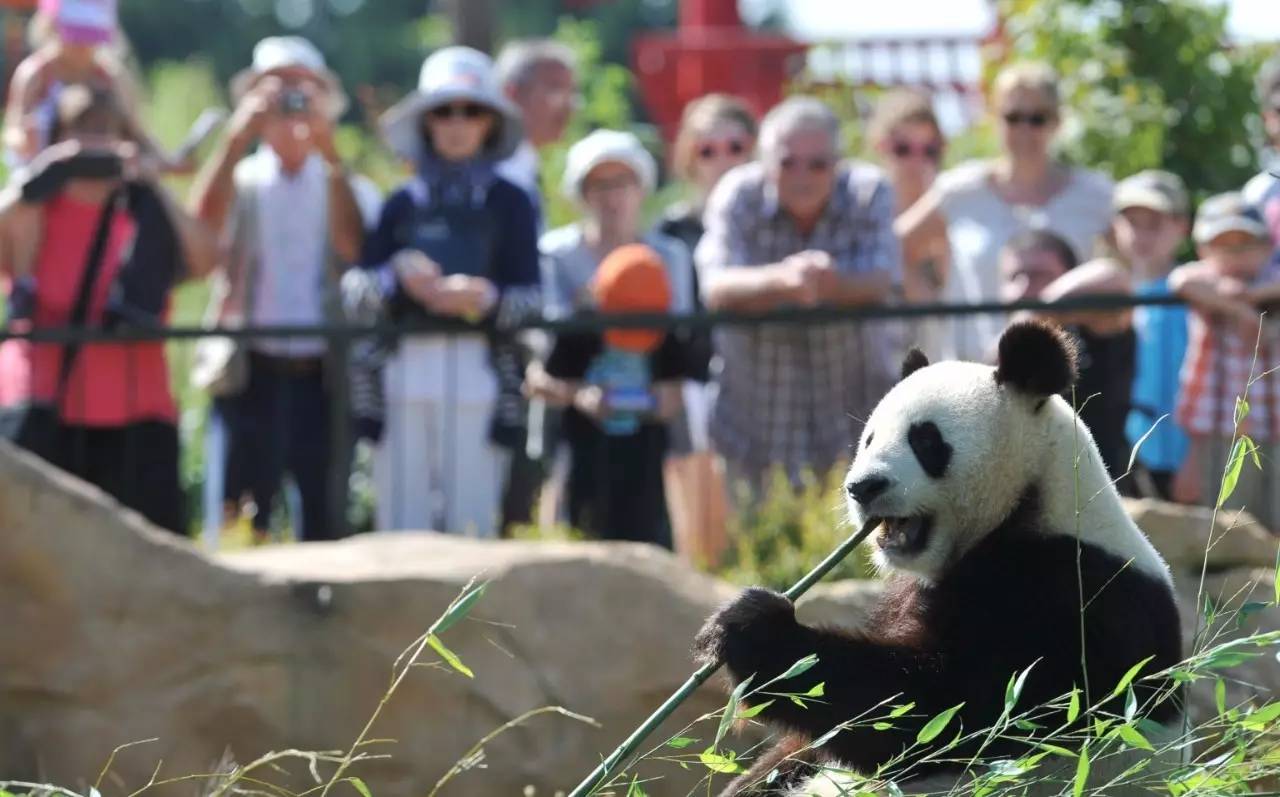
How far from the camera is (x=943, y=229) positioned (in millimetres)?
8055

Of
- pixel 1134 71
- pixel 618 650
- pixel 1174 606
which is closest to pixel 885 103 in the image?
pixel 1134 71

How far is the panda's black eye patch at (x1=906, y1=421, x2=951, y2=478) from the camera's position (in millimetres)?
3787

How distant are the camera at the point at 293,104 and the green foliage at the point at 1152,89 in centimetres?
375

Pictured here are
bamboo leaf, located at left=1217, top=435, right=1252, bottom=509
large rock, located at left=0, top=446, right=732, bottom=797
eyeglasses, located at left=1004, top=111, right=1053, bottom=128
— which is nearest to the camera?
bamboo leaf, located at left=1217, top=435, right=1252, bottom=509

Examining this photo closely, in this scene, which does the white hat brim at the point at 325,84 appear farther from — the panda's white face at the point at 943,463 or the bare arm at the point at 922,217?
the panda's white face at the point at 943,463

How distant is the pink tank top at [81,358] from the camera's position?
729 cm

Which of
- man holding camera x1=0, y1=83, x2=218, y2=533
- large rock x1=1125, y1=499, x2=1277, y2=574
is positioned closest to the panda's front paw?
large rock x1=1125, y1=499, x2=1277, y2=574

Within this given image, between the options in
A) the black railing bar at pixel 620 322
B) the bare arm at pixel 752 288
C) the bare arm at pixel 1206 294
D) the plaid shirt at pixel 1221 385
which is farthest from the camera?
the bare arm at pixel 752 288

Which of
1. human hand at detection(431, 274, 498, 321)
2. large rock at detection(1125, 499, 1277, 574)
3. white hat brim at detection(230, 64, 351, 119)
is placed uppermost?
white hat brim at detection(230, 64, 351, 119)

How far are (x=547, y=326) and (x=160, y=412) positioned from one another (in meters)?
1.43

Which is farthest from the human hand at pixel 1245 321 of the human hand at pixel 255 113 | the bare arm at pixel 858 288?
the human hand at pixel 255 113

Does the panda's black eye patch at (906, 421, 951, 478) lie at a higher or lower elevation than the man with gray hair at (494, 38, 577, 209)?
lower

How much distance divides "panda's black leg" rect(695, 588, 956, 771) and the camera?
4639mm

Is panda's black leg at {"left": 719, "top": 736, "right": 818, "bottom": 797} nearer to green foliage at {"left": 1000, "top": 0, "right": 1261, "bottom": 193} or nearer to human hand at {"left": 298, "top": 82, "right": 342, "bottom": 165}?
human hand at {"left": 298, "top": 82, "right": 342, "bottom": 165}
